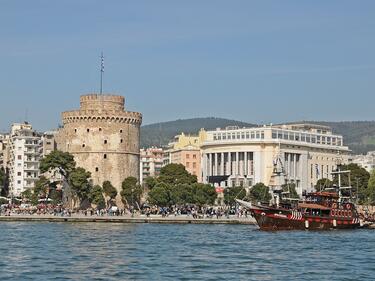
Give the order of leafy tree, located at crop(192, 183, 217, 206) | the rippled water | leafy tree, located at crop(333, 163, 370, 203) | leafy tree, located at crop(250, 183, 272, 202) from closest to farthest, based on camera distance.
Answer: the rippled water
leafy tree, located at crop(192, 183, 217, 206)
leafy tree, located at crop(250, 183, 272, 202)
leafy tree, located at crop(333, 163, 370, 203)

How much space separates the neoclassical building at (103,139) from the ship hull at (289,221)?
3221cm

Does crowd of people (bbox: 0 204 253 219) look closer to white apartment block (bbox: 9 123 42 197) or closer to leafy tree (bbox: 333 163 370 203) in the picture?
leafy tree (bbox: 333 163 370 203)

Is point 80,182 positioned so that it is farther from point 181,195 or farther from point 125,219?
point 125,219

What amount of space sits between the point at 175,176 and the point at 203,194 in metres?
10.7

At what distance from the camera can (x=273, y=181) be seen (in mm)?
135625

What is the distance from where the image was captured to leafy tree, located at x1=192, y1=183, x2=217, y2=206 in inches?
4109

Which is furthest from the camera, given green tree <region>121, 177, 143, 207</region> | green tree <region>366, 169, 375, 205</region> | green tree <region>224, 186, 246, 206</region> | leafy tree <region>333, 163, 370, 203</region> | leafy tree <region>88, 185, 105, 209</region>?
leafy tree <region>333, 163, 370, 203</region>

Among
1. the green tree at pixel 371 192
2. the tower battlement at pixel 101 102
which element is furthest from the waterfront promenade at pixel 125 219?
the green tree at pixel 371 192

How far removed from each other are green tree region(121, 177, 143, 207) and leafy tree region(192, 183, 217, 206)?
5884 millimetres

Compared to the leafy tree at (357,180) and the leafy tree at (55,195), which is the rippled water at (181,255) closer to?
the leafy tree at (55,195)

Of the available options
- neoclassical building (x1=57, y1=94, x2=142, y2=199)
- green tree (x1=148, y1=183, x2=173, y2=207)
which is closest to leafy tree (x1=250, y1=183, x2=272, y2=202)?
green tree (x1=148, y1=183, x2=173, y2=207)

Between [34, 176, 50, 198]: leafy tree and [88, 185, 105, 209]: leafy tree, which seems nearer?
[88, 185, 105, 209]: leafy tree

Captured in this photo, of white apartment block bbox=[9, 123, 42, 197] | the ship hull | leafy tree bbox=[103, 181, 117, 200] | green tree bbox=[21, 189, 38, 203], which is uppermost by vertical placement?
white apartment block bbox=[9, 123, 42, 197]

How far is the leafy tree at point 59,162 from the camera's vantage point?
101312 millimetres
